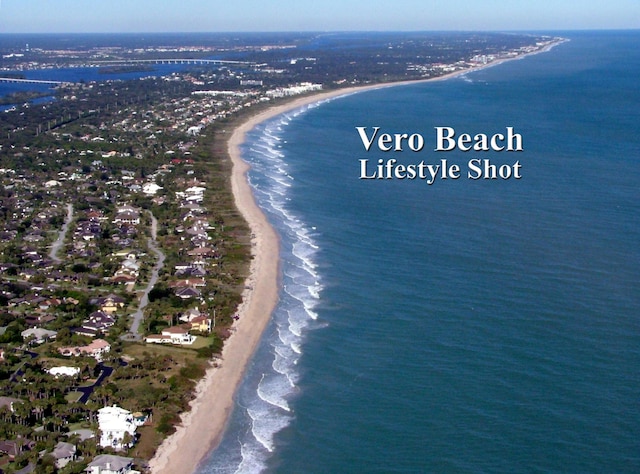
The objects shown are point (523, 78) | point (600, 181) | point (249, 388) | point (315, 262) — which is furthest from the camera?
point (523, 78)

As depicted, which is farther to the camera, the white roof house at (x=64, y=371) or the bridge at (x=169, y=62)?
the bridge at (x=169, y=62)

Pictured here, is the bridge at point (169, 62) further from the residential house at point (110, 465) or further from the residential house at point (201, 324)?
the residential house at point (110, 465)

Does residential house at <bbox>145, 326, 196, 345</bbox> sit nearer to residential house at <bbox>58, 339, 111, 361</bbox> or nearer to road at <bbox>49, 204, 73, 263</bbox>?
residential house at <bbox>58, 339, 111, 361</bbox>

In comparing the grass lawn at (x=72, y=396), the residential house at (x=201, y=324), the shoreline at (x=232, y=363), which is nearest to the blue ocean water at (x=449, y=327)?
the shoreline at (x=232, y=363)

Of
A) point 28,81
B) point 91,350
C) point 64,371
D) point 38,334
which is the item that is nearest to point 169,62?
point 28,81

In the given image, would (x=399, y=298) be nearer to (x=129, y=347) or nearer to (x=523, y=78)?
(x=129, y=347)

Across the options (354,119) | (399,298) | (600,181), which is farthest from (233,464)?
(354,119)
